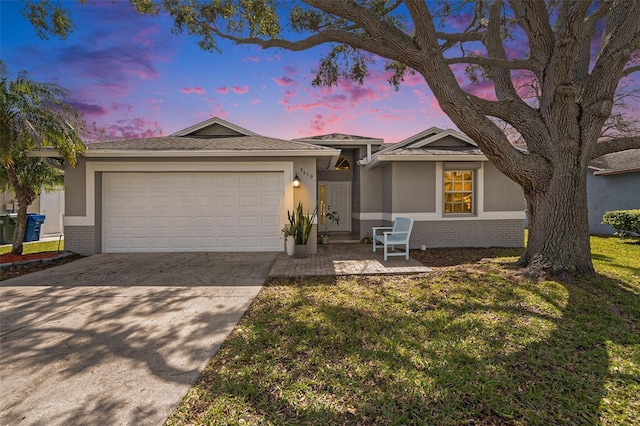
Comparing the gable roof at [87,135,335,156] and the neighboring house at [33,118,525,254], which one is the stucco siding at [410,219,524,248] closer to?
Result: the neighboring house at [33,118,525,254]

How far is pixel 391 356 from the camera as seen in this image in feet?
9.38

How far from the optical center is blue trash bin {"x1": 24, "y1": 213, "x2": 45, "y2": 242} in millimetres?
11245

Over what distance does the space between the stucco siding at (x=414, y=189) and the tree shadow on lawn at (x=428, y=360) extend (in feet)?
16.0

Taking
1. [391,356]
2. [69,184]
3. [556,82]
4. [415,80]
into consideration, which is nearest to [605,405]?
[391,356]

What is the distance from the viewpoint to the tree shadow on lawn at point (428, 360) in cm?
214

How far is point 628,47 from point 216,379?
816cm

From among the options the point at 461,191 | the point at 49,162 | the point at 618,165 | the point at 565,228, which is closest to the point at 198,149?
the point at 49,162

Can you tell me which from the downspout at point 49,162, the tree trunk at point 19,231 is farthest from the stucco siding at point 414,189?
the tree trunk at point 19,231

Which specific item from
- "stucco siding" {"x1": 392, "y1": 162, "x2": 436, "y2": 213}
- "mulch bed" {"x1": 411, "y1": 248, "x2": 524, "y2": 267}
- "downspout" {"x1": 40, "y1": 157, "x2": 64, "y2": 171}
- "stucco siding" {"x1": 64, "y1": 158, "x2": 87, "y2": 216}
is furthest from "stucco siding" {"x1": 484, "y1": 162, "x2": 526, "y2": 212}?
"downspout" {"x1": 40, "y1": 157, "x2": 64, "y2": 171}

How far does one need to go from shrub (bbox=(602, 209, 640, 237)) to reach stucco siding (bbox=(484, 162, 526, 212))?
5.87 m

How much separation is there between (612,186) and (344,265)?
15.8 m

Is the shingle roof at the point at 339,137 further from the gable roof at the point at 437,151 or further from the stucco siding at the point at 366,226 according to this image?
the stucco siding at the point at 366,226

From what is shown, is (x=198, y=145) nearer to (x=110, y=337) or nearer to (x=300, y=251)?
(x=300, y=251)

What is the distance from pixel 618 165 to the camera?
45.8 ft
